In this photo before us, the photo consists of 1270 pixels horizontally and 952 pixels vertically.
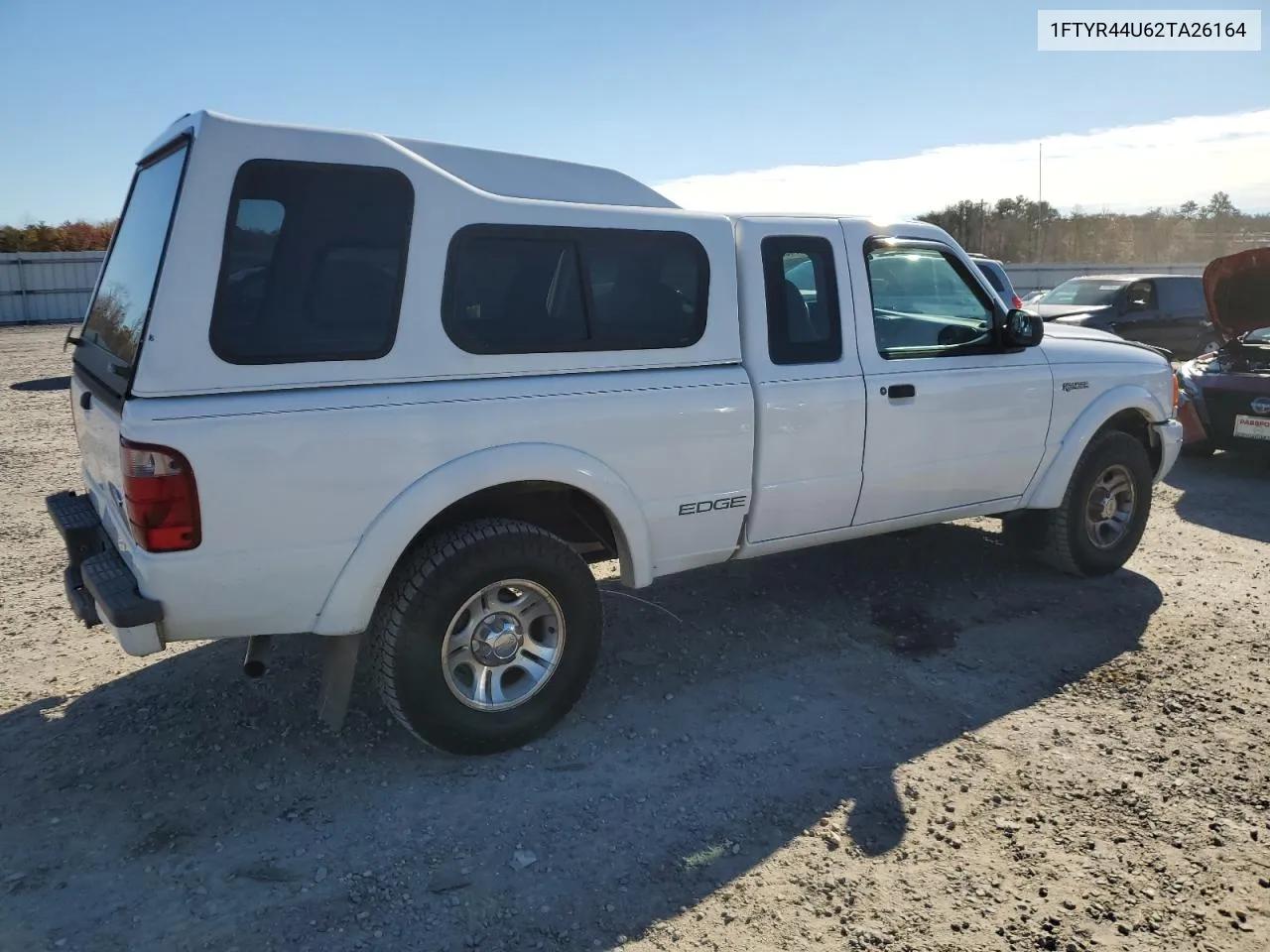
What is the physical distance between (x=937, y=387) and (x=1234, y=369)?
214 inches

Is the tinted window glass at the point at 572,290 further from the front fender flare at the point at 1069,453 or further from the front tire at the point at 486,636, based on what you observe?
the front fender flare at the point at 1069,453

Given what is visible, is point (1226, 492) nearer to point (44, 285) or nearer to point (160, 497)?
point (160, 497)

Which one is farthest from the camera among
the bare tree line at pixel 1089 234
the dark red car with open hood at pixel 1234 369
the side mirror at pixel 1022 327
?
the bare tree line at pixel 1089 234

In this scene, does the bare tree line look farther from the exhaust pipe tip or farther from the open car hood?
the exhaust pipe tip

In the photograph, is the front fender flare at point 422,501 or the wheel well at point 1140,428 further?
the wheel well at point 1140,428

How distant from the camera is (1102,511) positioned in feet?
18.1

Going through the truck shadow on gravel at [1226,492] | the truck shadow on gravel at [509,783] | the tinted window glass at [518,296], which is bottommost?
the truck shadow on gravel at [1226,492]

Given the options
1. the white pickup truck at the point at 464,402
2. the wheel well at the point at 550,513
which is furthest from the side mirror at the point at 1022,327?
the wheel well at the point at 550,513

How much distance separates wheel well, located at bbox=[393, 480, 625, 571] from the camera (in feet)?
11.6

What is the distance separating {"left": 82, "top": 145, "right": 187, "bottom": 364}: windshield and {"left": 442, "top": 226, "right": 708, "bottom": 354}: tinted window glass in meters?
0.97

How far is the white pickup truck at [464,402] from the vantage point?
296 cm

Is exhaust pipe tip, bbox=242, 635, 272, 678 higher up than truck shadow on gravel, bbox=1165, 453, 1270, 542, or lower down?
higher up

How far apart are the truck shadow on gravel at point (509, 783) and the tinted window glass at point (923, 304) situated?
1.48 meters

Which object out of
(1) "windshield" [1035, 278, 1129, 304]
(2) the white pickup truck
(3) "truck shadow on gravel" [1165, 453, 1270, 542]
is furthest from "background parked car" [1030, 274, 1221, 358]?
(2) the white pickup truck
